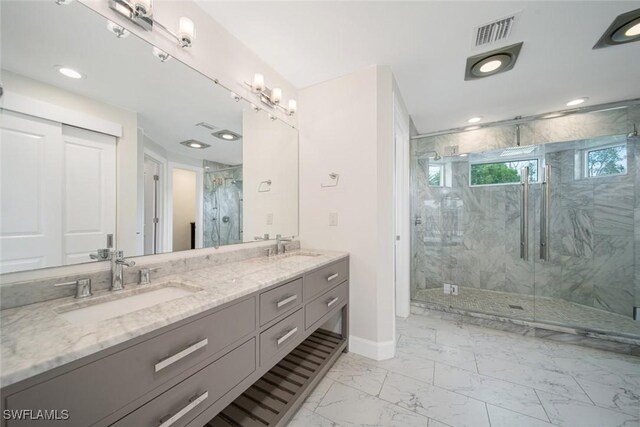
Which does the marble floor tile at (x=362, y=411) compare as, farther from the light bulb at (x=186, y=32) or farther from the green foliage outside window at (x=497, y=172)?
the green foliage outside window at (x=497, y=172)

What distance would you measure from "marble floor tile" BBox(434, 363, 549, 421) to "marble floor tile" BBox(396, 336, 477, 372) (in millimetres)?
105

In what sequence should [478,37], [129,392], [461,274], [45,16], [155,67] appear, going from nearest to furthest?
[129,392] → [45,16] → [155,67] → [478,37] → [461,274]

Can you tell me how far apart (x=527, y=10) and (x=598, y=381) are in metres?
2.59

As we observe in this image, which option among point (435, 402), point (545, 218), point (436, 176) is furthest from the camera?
point (436, 176)

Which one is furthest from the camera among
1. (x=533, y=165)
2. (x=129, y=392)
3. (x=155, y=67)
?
(x=533, y=165)

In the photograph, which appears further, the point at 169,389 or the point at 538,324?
the point at 538,324

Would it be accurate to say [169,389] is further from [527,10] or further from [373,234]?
[527,10]

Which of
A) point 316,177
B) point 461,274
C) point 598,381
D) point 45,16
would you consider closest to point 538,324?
point 598,381

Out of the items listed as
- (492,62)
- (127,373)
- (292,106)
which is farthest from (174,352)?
(492,62)

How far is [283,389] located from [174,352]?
92 centimetres

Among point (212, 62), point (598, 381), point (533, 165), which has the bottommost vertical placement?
point (598, 381)

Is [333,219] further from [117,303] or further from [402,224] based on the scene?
[117,303]

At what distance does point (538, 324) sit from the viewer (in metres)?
2.32

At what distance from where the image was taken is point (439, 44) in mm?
1744
